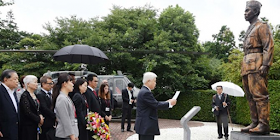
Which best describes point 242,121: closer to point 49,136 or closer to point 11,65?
point 49,136

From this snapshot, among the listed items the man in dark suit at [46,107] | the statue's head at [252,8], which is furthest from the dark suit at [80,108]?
the statue's head at [252,8]

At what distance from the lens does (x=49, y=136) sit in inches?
196

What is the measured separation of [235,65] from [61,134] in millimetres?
14315

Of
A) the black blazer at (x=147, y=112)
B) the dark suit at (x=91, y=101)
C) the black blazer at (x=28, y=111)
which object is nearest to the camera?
the black blazer at (x=147, y=112)

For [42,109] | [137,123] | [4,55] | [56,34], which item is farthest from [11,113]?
[4,55]

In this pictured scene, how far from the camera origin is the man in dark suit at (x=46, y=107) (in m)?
5.43

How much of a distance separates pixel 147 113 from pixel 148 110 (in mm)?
56

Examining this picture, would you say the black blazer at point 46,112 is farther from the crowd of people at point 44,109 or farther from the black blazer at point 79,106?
the black blazer at point 79,106

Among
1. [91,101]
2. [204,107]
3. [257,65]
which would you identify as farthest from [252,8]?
[204,107]

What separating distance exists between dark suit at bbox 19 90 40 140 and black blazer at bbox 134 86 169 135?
2012 mm

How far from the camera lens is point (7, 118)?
16.4 ft

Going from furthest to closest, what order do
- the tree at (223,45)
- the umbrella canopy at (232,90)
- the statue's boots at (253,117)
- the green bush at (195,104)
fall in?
1. the tree at (223,45)
2. the green bush at (195,104)
3. the umbrella canopy at (232,90)
4. the statue's boots at (253,117)

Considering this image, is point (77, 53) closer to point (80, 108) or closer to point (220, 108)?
point (80, 108)

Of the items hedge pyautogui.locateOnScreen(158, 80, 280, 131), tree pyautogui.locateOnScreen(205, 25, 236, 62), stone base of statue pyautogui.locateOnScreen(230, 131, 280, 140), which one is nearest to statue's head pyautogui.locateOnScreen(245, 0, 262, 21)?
stone base of statue pyautogui.locateOnScreen(230, 131, 280, 140)
